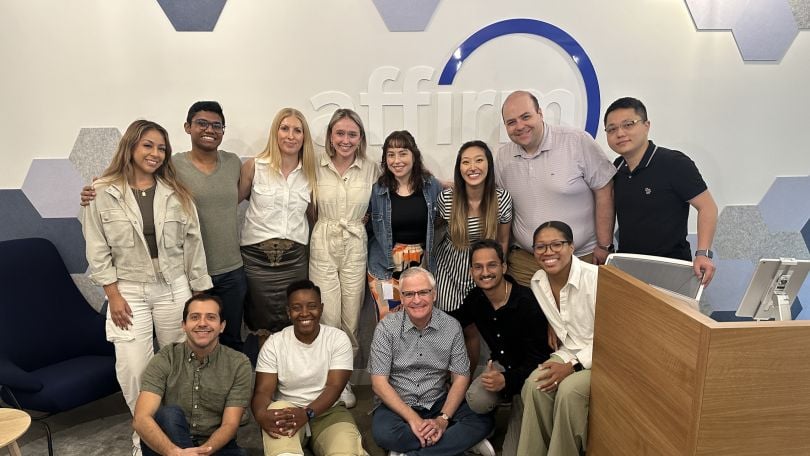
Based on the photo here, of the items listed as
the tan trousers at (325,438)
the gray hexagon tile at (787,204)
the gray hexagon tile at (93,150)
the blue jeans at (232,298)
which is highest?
the gray hexagon tile at (93,150)

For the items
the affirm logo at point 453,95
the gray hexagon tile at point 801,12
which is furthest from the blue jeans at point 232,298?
the gray hexagon tile at point 801,12

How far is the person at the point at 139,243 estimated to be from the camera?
2564mm

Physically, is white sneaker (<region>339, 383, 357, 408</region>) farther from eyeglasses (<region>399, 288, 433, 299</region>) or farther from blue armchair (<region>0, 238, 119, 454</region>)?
blue armchair (<region>0, 238, 119, 454</region>)

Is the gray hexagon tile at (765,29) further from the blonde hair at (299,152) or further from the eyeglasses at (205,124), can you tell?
the eyeglasses at (205,124)

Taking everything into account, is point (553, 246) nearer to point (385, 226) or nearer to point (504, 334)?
point (504, 334)

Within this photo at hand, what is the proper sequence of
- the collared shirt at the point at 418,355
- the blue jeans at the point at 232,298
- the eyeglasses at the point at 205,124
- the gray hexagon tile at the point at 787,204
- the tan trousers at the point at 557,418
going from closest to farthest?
the tan trousers at the point at 557,418 < the collared shirt at the point at 418,355 < the eyeglasses at the point at 205,124 < the blue jeans at the point at 232,298 < the gray hexagon tile at the point at 787,204

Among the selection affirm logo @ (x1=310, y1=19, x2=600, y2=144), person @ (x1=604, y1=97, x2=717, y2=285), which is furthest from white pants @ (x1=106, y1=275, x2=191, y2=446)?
person @ (x1=604, y1=97, x2=717, y2=285)

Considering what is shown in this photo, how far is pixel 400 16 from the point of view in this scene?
3209 mm

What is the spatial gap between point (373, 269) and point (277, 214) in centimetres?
62

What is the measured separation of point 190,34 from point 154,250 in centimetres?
140

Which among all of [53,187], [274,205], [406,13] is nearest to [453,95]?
[406,13]

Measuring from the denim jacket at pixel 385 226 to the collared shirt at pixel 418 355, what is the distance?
426 mm

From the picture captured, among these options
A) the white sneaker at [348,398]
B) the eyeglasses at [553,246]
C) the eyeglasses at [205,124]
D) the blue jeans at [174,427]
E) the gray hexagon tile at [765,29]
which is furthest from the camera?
the gray hexagon tile at [765,29]

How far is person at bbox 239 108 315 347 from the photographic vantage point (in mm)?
2939
